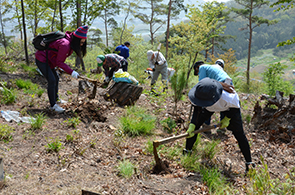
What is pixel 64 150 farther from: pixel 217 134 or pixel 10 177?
pixel 217 134

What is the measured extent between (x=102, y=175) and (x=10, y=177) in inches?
41.9

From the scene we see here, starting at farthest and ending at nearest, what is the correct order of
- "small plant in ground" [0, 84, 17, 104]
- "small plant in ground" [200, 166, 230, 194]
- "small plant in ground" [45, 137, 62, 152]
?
"small plant in ground" [0, 84, 17, 104], "small plant in ground" [45, 137, 62, 152], "small plant in ground" [200, 166, 230, 194]

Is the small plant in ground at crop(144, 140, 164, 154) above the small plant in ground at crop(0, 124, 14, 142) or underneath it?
underneath

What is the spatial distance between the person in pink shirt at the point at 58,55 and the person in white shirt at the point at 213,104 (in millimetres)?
2584

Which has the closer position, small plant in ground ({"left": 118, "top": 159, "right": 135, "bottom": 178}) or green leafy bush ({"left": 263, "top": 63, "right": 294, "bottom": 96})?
small plant in ground ({"left": 118, "top": 159, "right": 135, "bottom": 178})

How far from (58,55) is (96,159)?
2.26 m

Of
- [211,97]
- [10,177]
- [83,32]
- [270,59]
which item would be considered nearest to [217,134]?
[211,97]

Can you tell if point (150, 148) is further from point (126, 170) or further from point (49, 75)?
point (49, 75)

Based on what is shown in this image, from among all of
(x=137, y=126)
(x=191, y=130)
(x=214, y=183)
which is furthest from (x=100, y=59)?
(x=214, y=183)

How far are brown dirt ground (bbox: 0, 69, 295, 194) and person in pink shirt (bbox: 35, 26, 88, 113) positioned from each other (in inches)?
23.6

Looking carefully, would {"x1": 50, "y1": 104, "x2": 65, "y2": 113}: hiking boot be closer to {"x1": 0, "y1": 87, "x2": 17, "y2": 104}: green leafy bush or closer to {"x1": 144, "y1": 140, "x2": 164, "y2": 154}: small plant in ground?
{"x1": 0, "y1": 87, "x2": 17, "y2": 104}: green leafy bush

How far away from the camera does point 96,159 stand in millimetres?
3119

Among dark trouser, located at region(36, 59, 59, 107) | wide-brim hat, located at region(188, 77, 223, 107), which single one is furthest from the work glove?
dark trouser, located at region(36, 59, 59, 107)

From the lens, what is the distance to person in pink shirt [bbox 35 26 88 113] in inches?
159
